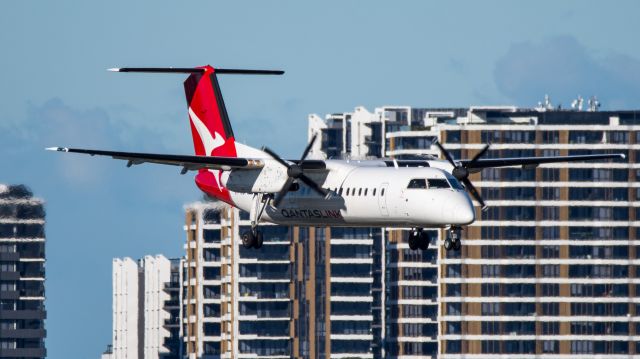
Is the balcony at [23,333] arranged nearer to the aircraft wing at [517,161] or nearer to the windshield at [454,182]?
the aircraft wing at [517,161]

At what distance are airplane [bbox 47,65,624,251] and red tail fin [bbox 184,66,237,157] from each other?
1.89 metres

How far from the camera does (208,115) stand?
8681cm

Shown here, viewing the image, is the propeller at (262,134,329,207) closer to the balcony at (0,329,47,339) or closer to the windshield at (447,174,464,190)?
the windshield at (447,174,464,190)

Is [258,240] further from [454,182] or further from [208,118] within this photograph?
[454,182]

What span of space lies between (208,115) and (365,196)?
39.7 feet

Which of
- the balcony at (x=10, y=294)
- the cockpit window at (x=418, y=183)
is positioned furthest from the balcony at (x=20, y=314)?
the cockpit window at (x=418, y=183)

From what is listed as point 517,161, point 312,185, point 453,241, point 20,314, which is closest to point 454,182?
point 453,241

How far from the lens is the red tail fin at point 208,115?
85.8 metres

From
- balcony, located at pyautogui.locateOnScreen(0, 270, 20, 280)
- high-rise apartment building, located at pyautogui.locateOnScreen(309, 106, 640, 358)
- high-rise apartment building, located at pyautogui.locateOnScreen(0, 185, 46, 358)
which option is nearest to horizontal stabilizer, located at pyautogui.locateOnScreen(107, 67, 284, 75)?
high-rise apartment building, located at pyautogui.locateOnScreen(0, 185, 46, 358)

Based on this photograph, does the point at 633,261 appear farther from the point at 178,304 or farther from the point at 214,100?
the point at 214,100

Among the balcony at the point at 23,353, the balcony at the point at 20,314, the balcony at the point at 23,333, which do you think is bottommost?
the balcony at the point at 23,353

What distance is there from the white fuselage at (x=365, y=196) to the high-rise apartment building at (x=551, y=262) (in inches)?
2998

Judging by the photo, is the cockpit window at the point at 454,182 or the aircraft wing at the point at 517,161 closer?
the cockpit window at the point at 454,182

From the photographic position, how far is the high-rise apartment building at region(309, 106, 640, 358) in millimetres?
156125
